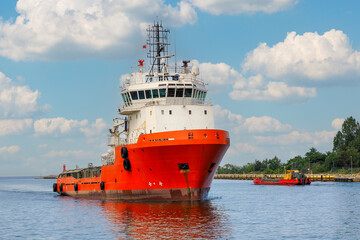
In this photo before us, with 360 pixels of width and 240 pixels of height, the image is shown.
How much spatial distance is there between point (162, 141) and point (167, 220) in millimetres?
8049

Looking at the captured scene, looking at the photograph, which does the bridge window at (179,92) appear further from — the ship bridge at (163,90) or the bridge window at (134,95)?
the bridge window at (134,95)

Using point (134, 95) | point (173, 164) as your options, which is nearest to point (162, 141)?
point (173, 164)

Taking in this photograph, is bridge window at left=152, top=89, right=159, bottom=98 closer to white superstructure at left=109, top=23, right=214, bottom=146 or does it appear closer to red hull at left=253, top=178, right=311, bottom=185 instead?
white superstructure at left=109, top=23, right=214, bottom=146

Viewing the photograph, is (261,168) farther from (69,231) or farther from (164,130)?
(69,231)

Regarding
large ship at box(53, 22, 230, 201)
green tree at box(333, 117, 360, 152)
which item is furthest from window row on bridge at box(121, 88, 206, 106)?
green tree at box(333, 117, 360, 152)

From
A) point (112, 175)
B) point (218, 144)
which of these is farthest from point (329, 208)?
point (112, 175)

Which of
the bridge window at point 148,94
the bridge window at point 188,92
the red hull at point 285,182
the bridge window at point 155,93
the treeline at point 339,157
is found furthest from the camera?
the treeline at point 339,157

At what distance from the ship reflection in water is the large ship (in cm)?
186

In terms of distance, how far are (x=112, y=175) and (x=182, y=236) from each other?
66.6ft

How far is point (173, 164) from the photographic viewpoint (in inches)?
1515

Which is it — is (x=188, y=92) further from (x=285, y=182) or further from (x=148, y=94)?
(x=285, y=182)

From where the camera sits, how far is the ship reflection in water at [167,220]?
27375mm

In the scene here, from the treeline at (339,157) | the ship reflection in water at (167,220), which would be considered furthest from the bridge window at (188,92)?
the treeline at (339,157)

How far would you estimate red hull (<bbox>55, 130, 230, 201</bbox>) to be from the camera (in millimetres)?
37688
